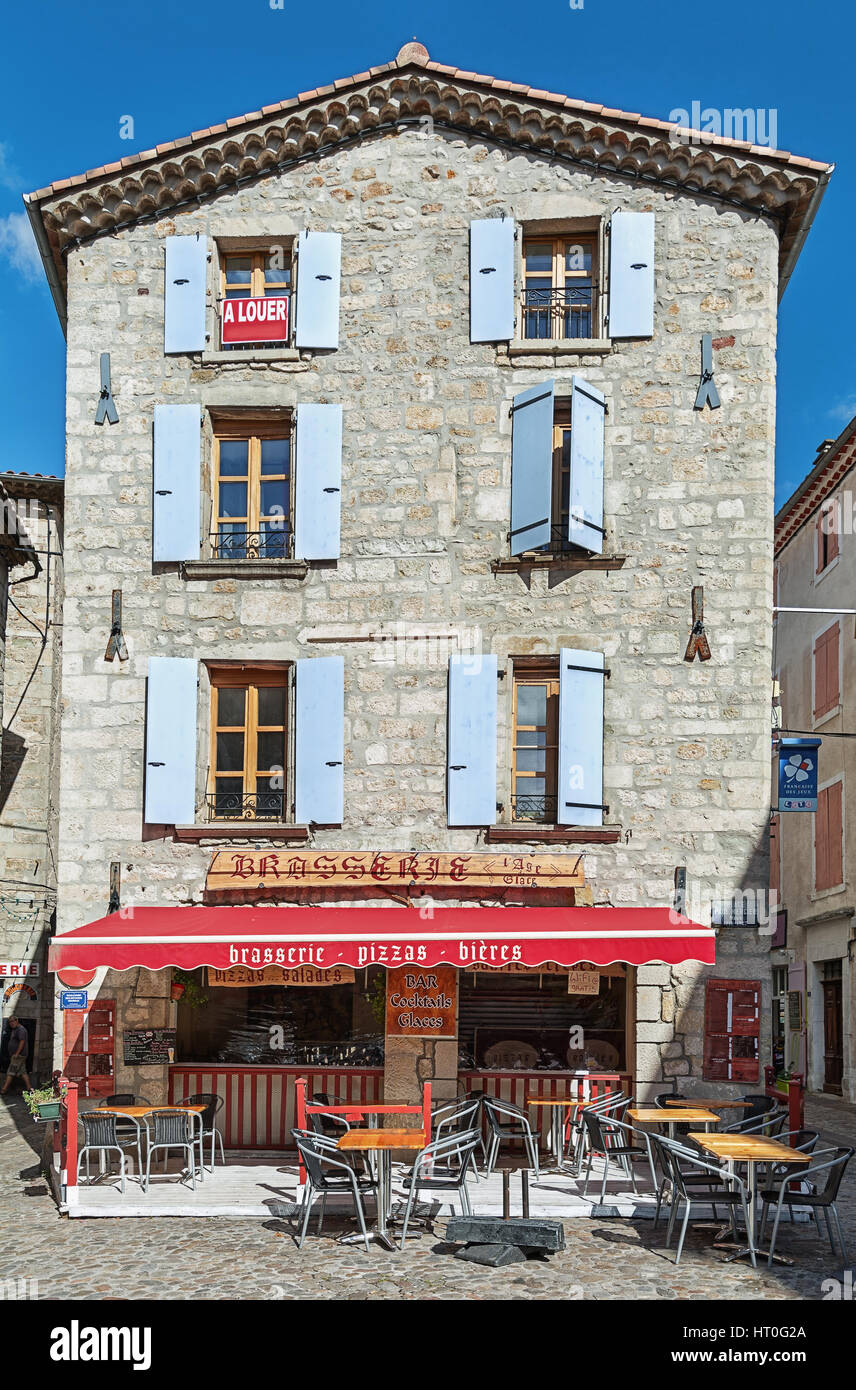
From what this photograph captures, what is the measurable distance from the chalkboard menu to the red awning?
64.7 inches

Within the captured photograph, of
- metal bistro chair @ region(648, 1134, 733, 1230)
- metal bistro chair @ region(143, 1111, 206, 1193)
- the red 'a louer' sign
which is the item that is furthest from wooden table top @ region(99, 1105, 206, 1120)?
the red 'a louer' sign

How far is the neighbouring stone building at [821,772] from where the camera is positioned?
870 inches

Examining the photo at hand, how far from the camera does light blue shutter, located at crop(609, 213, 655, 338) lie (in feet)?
41.9

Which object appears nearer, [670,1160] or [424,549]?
[670,1160]

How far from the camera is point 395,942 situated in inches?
417

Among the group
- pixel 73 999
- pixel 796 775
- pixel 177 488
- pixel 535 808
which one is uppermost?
pixel 177 488

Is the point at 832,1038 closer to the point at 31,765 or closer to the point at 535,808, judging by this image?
the point at 535,808

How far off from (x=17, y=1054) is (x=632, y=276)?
45.1 ft

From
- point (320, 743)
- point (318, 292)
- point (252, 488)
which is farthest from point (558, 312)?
point (320, 743)

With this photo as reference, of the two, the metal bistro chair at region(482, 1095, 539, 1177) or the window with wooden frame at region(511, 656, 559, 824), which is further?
the window with wooden frame at region(511, 656, 559, 824)

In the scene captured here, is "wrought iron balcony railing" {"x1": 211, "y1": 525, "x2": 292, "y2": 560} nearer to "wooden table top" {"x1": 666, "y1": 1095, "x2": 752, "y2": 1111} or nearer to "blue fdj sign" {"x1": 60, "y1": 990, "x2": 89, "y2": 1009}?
"blue fdj sign" {"x1": 60, "y1": 990, "x2": 89, "y2": 1009}

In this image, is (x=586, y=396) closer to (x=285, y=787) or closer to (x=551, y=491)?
(x=551, y=491)

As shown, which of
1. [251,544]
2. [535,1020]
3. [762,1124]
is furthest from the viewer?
[251,544]

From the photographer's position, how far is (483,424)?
12828 millimetres
